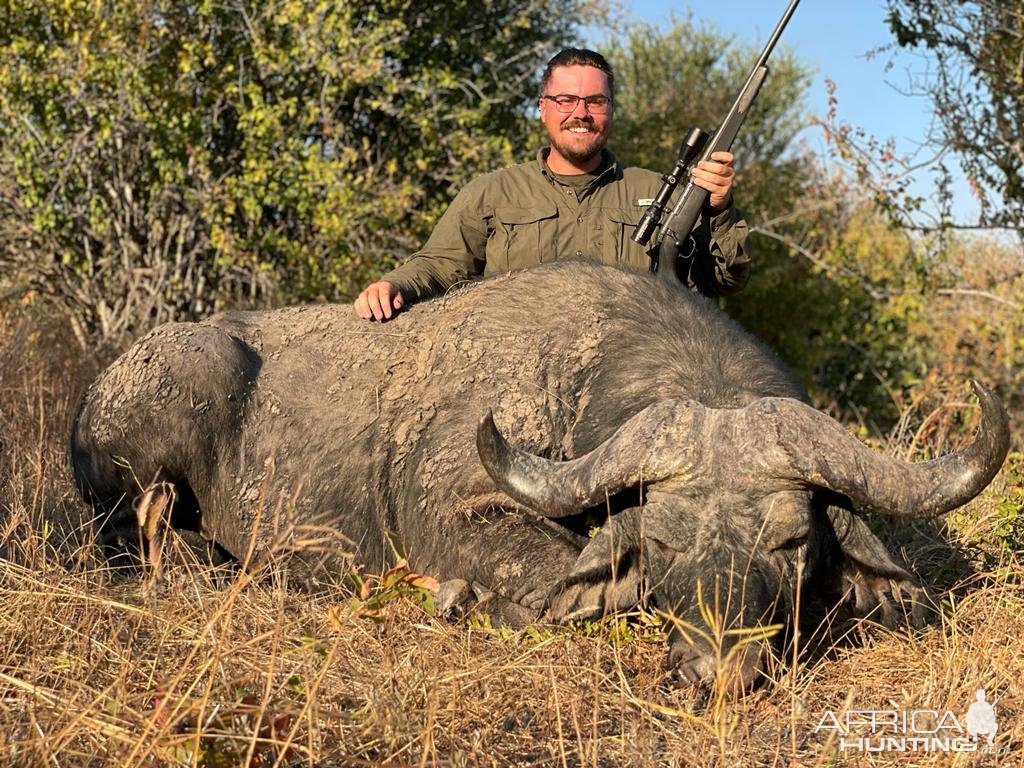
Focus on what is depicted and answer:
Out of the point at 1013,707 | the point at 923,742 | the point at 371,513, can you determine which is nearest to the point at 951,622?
the point at 1013,707

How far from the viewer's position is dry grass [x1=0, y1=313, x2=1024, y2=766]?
8.46ft

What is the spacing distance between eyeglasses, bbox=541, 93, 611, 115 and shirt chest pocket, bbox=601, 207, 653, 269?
1.68ft

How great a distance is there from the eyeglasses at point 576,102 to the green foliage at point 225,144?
4.39 m

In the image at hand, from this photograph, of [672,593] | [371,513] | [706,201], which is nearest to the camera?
[672,593]

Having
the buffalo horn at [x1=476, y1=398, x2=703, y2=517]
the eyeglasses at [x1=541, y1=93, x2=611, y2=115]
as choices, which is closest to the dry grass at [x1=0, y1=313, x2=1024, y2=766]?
the buffalo horn at [x1=476, y1=398, x2=703, y2=517]

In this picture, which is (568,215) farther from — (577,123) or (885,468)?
(885,468)

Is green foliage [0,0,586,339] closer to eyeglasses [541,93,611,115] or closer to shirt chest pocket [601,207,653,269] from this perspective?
eyeglasses [541,93,611,115]

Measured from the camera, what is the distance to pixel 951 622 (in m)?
3.71

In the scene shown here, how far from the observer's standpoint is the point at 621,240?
5.64 metres

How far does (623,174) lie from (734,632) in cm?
336

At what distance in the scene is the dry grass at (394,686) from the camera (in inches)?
102

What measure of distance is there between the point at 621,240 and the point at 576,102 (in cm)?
73

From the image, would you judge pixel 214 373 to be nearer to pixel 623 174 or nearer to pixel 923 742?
pixel 623 174

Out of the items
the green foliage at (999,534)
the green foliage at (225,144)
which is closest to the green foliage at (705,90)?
the green foliage at (225,144)
